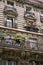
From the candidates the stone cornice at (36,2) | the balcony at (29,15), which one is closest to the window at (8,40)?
the balcony at (29,15)

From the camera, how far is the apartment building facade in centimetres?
2064

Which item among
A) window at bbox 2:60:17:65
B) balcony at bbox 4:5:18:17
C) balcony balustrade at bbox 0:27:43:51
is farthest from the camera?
balcony at bbox 4:5:18:17

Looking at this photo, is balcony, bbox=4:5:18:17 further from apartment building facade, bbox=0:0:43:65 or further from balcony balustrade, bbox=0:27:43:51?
balcony balustrade, bbox=0:27:43:51

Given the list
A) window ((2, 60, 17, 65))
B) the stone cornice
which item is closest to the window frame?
window ((2, 60, 17, 65))

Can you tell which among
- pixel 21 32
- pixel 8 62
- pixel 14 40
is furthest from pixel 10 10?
pixel 8 62

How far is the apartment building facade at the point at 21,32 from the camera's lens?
20.6m

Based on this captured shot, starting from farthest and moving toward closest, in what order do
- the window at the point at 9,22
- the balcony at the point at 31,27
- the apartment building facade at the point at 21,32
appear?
the balcony at the point at 31,27 < the window at the point at 9,22 < the apartment building facade at the point at 21,32

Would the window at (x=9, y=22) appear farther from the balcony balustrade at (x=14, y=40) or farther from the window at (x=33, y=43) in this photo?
the window at (x=33, y=43)

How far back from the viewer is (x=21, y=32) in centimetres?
2339

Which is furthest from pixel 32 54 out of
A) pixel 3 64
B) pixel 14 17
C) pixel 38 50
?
pixel 14 17

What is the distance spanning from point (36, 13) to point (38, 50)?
5.78 m

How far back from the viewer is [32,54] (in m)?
21.3

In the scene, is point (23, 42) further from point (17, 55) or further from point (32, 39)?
point (32, 39)

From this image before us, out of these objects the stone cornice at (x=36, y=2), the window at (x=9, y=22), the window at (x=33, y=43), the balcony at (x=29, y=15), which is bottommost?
the window at (x=33, y=43)
